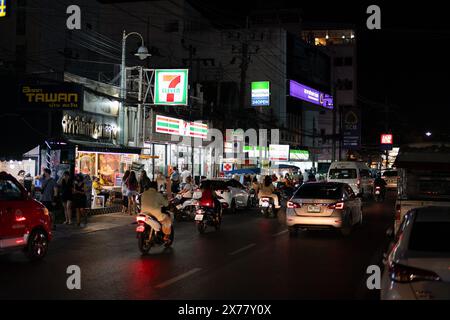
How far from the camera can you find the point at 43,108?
23.0 m

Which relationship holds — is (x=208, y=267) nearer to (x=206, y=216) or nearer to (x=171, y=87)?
(x=206, y=216)

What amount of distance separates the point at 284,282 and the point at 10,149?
18497mm

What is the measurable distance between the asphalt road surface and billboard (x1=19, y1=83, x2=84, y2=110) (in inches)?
278

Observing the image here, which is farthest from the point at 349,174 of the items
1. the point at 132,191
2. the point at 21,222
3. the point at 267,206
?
the point at 21,222

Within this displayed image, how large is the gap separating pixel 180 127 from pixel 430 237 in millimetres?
28620

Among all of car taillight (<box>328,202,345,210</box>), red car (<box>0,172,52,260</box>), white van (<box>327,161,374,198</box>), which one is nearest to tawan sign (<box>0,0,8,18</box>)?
red car (<box>0,172,52,260</box>)

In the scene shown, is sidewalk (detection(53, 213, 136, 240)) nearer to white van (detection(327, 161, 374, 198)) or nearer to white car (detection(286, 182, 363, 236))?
white car (detection(286, 182, 363, 236))

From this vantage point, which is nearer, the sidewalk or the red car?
the red car

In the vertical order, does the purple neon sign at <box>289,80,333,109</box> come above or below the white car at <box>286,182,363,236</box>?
above

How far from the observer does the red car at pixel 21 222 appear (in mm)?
11109

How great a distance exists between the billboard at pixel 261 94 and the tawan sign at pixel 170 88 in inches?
903

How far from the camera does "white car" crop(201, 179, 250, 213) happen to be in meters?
24.3

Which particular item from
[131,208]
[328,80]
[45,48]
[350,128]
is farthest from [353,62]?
[131,208]

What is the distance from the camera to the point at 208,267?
36.3 ft
